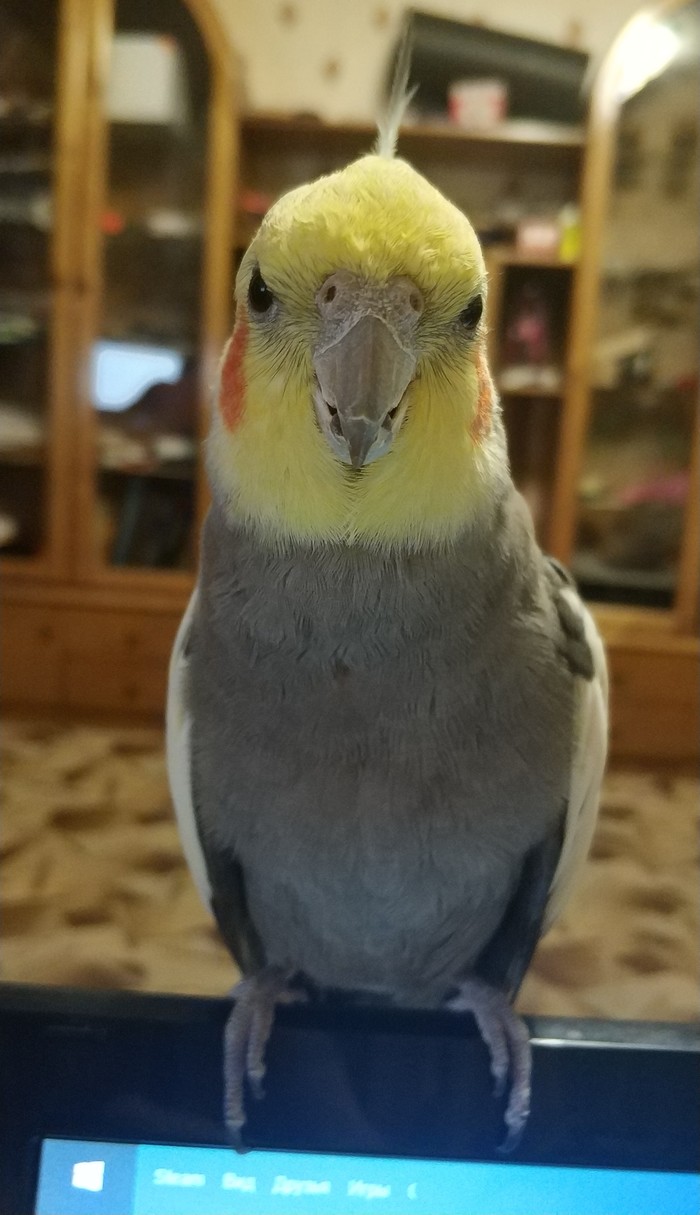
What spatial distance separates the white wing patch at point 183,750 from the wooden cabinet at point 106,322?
1100 mm

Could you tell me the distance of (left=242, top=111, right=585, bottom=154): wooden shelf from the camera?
1.82m

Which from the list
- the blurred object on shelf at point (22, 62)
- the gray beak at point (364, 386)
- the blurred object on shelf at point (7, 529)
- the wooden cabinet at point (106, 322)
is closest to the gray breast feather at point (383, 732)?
the gray beak at point (364, 386)

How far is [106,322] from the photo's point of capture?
210 cm

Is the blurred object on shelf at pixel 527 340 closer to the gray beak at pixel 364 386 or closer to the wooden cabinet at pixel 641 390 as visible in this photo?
the wooden cabinet at pixel 641 390

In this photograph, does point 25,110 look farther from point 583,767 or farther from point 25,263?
point 583,767

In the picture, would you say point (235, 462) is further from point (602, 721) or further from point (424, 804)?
point (602, 721)

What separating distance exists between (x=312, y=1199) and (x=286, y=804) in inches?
10.1

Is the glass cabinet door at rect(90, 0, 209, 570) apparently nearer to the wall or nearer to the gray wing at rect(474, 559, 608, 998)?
the wall

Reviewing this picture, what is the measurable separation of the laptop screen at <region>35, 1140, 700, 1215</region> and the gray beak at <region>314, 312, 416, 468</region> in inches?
16.3

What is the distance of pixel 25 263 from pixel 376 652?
6.19 ft

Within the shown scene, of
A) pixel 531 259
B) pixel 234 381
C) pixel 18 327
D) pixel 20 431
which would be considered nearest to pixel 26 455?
pixel 20 431

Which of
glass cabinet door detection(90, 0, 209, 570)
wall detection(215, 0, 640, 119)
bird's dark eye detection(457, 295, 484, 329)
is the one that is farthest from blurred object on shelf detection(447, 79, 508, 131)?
bird's dark eye detection(457, 295, 484, 329)

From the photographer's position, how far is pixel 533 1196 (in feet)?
1.65

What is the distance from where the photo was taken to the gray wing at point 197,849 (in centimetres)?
76
